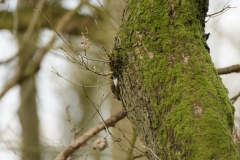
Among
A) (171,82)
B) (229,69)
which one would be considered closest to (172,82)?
(171,82)

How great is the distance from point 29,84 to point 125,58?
3.57 meters

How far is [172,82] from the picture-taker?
1.82 metres

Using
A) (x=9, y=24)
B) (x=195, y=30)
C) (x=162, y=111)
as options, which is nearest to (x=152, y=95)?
(x=162, y=111)

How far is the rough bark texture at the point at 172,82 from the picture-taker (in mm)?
1686

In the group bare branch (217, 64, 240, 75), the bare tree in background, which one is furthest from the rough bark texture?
bare branch (217, 64, 240, 75)

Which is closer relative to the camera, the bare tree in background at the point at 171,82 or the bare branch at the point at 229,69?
the bare tree in background at the point at 171,82

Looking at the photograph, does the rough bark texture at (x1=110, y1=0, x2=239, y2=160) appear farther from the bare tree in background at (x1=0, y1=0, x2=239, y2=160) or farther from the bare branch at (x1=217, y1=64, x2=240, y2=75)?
the bare branch at (x1=217, y1=64, x2=240, y2=75)

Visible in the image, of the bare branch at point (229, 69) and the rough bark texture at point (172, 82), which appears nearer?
the rough bark texture at point (172, 82)

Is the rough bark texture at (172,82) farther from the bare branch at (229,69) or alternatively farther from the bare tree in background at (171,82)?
the bare branch at (229,69)

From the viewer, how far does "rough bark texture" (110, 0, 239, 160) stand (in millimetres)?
1686

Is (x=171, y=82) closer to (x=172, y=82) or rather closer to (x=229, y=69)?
(x=172, y=82)

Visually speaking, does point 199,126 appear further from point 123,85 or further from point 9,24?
point 9,24

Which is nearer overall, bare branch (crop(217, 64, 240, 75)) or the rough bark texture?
the rough bark texture

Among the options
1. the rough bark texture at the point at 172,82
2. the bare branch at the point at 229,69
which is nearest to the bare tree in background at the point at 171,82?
the rough bark texture at the point at 172,82
